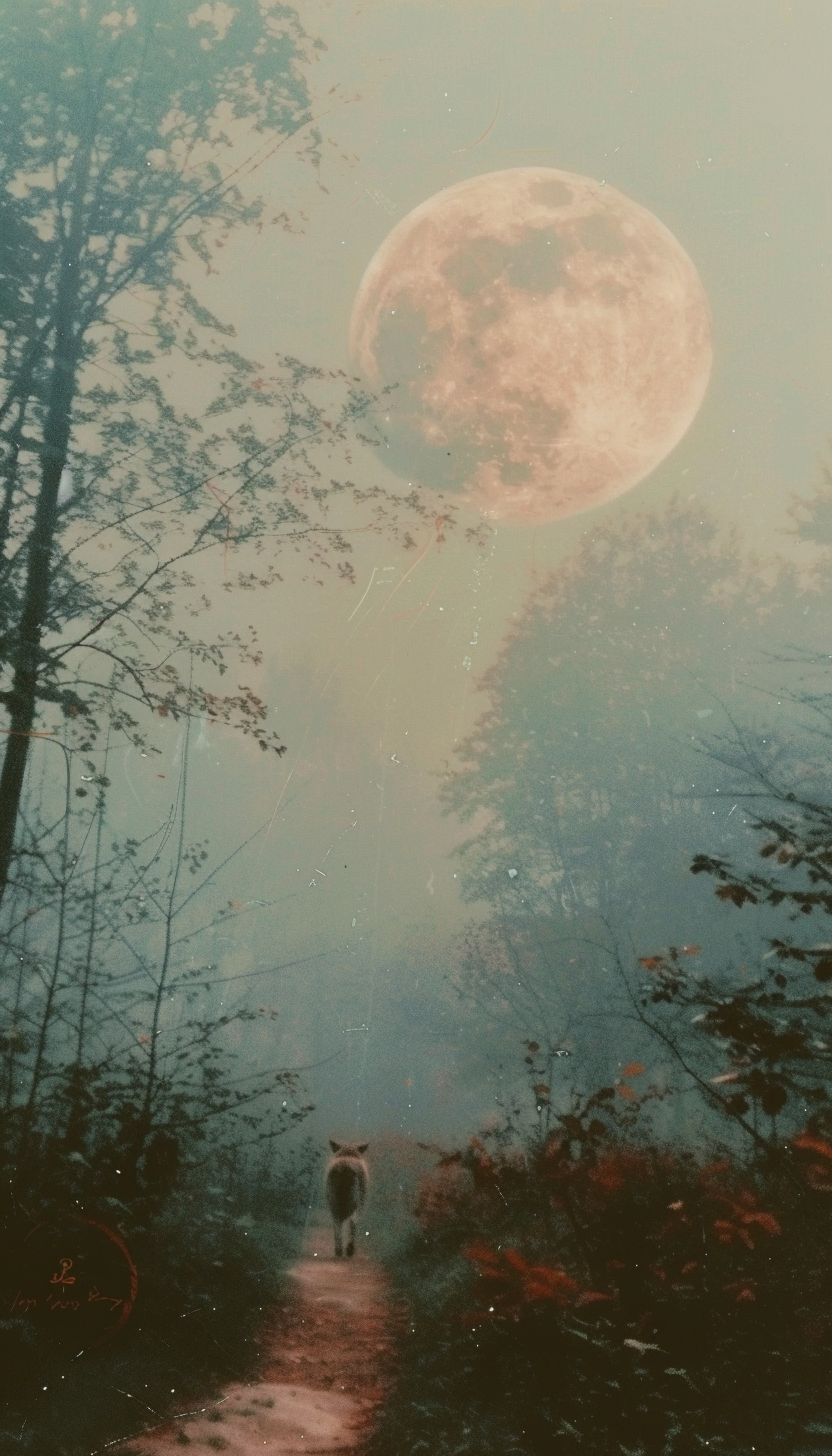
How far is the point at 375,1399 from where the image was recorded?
4.19m

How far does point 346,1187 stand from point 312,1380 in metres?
1.16

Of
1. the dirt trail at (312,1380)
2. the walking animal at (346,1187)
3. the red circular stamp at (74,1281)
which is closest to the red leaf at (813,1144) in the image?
the dirt trail at (312,1380)

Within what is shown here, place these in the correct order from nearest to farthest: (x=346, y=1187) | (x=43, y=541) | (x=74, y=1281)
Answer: (x=74, y=1281), (x=346, y=1187), (x=43, y=541)

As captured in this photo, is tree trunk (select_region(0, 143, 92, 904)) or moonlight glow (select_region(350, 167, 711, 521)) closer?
tree trunk (select_region(0, 143, 92, 904))

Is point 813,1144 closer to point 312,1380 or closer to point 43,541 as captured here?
point 312,1380

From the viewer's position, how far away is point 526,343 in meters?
7.04

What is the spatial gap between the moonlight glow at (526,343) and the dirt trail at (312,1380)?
6.26 metres

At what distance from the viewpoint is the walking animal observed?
5379 millimetres

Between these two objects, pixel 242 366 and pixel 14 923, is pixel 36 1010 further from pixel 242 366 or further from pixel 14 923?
pixel 242 366

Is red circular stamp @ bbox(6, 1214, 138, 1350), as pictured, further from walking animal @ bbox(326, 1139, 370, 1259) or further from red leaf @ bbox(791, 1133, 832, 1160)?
red leaf @ bbox(791, 1133, 832, 1160)

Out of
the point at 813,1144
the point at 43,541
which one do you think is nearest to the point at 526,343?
the point at 43,541

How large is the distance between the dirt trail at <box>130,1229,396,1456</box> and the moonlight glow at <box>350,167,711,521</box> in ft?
20.5

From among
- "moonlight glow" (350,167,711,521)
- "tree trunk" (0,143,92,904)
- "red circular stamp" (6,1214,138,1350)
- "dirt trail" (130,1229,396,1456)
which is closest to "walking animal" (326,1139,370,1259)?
"dirt trail" (130,1229,396,1456)

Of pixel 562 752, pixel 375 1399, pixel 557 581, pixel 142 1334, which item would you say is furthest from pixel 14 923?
pixel 557 581
